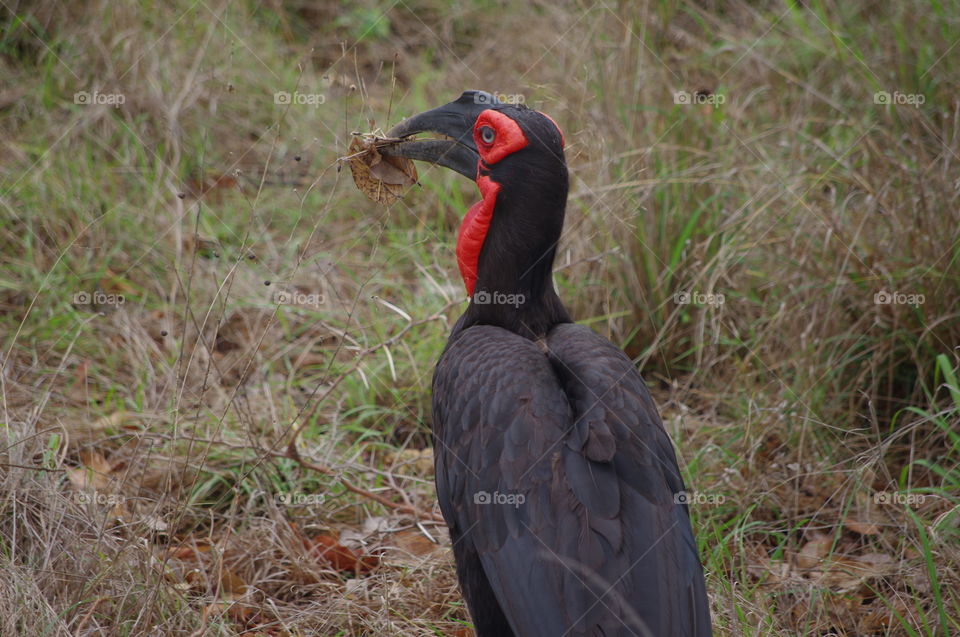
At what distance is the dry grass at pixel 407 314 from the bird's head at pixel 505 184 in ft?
0.94

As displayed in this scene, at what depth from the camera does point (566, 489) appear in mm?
2457

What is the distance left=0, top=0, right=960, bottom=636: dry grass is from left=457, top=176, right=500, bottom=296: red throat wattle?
44cm

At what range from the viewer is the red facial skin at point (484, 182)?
2.85m

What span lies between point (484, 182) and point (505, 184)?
7cm

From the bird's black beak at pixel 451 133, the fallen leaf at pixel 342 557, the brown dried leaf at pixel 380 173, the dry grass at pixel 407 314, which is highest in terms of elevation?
the bird's black beak at pixel 451 133

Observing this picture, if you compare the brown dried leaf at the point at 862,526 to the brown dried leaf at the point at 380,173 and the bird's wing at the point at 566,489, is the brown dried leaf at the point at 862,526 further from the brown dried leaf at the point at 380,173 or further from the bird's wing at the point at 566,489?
the brown dried leaf at the point at 380,173

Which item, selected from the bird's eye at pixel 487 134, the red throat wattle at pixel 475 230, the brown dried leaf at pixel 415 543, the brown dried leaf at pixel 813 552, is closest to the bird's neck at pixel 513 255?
the red throat wattle at pixel 475 230

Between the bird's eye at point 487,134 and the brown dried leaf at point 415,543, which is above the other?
the bird's eye at point 487,134

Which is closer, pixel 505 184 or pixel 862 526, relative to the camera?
pixel 505 184

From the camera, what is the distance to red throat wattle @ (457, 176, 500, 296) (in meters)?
2.93

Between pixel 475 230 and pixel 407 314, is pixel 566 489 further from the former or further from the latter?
pixel 407 314

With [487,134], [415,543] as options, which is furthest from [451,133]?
[415,543]

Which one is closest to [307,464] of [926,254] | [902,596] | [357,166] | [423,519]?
[423,519]

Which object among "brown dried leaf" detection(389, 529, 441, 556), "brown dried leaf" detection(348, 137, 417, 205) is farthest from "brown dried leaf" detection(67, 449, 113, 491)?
"brown dried leaf" detection(348, 137, 417, 205)
